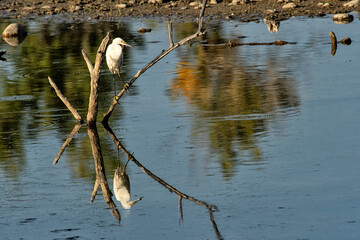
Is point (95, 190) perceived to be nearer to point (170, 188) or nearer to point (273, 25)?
point (170, 188)

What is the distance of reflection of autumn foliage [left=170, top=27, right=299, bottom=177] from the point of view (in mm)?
12773

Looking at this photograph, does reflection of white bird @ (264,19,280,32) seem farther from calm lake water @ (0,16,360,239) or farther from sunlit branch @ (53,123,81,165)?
sunlit branch @ (53,123,81,165)

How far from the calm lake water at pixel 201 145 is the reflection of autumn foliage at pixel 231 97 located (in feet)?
0.11

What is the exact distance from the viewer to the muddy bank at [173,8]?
31.7 meters

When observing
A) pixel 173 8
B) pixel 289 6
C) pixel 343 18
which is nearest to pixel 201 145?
pixel 343 18

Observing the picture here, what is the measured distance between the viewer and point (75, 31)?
30.5 m

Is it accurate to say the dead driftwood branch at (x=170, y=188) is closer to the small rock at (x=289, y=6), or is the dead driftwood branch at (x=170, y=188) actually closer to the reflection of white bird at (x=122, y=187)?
the reflection of white bird at (x=122, y=187)

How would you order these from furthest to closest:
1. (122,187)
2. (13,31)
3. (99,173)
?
(13,31) < (99,173) < (122,187)

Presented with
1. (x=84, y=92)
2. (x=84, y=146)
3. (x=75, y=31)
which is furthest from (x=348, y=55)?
(x=75, y=31)

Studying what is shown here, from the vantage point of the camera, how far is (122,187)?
35.0 feet

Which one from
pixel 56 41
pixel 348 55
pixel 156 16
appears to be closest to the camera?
pixel 348 55

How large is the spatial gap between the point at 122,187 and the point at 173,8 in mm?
23933

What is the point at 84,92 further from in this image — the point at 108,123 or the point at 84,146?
the point at 84,146

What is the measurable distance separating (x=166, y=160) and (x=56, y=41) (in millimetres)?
16873
